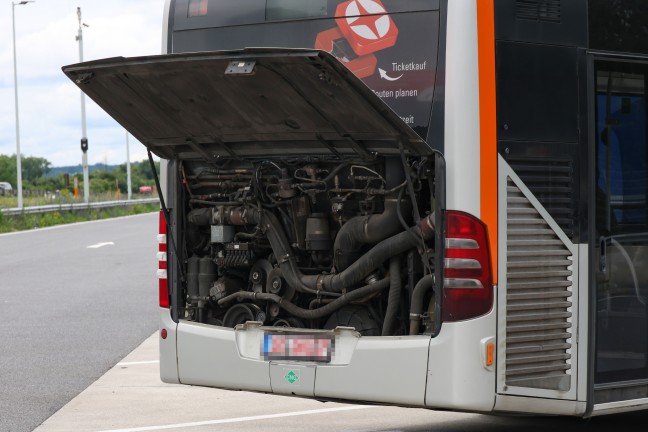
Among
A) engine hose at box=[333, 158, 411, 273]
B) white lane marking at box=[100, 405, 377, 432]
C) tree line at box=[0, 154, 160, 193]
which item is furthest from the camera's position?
tree line at box=[0, 154, 160, 193]

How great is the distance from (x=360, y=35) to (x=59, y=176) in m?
126

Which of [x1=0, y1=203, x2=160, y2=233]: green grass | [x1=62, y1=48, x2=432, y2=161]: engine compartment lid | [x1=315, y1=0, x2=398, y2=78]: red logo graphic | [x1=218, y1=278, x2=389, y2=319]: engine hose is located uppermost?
[x1=315, y1=0, x2=398, y2=78]: red logo graphic

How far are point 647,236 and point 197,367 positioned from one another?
283 cm

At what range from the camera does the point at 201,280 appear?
26.8 ft

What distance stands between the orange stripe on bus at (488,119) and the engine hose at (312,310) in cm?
87

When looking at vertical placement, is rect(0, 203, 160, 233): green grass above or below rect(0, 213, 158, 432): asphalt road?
above

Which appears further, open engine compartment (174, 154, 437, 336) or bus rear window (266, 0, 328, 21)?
bus rear window (266, 0, 328, 21)

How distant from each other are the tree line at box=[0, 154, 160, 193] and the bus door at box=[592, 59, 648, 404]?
10165cm

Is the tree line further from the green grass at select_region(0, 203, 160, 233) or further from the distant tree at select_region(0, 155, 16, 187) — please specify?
the green grass at select_region(0, 203, 160, 233)

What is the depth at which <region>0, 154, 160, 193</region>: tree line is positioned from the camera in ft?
377

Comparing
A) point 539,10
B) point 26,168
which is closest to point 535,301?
point 539,10

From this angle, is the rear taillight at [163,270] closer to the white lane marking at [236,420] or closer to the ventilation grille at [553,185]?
the white lane marking at [236,420]

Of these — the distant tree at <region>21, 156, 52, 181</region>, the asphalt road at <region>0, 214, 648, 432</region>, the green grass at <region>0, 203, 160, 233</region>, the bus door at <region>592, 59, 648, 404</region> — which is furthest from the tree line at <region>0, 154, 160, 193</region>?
the bus door at <region>592, 59, 648, 404</region>

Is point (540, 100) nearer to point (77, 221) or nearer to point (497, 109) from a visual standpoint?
point (497, 109)
